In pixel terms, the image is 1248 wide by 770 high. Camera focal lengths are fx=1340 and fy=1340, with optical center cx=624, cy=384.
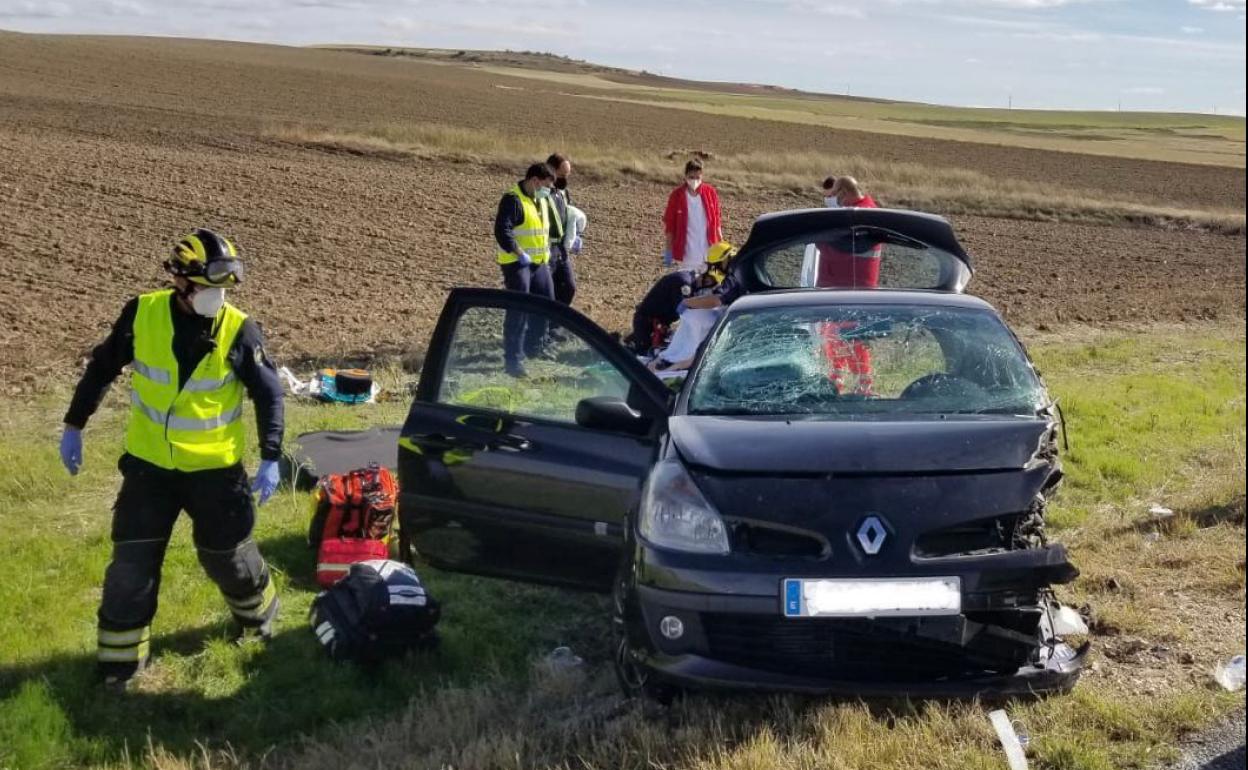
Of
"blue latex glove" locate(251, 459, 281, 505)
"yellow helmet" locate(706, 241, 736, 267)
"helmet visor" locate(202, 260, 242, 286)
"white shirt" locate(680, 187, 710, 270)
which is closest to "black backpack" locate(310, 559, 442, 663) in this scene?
"blue latex glove" locate(251, 459, 281, 505)

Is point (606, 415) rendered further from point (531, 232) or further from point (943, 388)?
point (531, 232)

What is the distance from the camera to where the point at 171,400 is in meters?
5.21

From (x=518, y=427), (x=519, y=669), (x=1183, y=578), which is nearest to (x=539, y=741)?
(x=519, y=669)

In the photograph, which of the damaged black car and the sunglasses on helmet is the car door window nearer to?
the damaged black car

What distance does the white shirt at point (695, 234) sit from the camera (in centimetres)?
1216

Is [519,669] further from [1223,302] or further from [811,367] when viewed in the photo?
[1223,302]

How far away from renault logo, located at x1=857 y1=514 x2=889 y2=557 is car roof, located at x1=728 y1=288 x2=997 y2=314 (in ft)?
5.74

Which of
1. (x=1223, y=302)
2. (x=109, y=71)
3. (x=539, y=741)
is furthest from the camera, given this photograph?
(x=109, y=71)

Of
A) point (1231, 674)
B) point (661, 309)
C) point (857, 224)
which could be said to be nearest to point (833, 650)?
point (1231, 674)

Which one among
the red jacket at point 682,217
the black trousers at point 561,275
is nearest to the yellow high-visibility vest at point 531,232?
the black trousers at point 561,275

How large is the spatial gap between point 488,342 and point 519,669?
1.42m

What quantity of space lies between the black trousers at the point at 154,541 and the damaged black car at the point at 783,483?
743 mm

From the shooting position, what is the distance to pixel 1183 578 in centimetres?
601

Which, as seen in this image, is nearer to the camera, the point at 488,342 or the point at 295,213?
the point at 488,342
